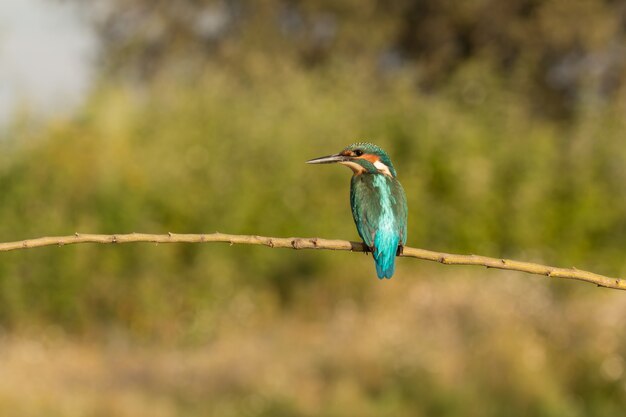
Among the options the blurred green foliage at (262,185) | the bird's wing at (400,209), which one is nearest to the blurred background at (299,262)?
the blurred green foliage at (262,185)

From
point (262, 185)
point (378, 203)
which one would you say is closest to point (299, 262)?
point (262, 185)

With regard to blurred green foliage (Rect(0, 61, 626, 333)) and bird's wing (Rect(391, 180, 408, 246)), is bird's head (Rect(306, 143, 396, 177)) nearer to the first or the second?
bird's wing (Rect(391, 180, 408, 246))

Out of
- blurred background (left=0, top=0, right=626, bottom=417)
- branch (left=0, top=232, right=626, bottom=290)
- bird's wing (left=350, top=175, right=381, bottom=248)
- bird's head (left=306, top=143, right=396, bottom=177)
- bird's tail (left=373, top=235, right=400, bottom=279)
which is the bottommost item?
branch (left=0, top=232, right=626, bottom=290)

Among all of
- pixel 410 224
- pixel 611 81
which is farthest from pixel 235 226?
pixel 611 81

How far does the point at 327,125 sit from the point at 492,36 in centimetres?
633

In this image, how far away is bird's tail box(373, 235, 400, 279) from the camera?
6.96 feet

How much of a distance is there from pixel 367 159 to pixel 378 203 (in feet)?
0.35

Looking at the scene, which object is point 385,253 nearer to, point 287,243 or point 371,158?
point 371,158

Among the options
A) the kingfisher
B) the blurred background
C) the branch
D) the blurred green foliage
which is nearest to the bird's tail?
the kingfisher

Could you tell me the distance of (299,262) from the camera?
26.2ft

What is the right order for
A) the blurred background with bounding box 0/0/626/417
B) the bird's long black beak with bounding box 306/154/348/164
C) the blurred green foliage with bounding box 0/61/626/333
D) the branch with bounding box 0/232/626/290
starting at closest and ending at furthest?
the branch with bounding box 0/232/626/290 < the bird's long black beak with bounding box 306/154/348/164 < the blurred background with bounding box 0/0/626/417 < the blurred green foliage with bounding box 0/61/626/333

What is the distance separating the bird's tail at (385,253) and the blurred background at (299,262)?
10.00 feet

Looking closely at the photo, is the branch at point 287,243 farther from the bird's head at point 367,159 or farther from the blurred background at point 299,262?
the blurred background at point 299,262

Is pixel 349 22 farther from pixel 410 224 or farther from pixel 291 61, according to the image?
pixel 410 224
